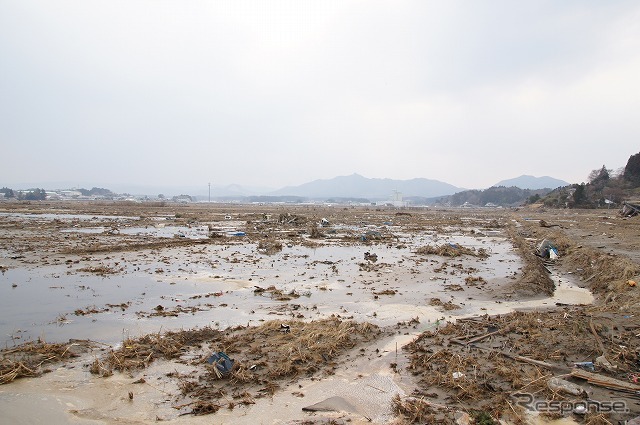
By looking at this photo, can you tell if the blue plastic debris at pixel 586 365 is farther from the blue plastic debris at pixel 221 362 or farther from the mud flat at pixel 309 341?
the blue plastic debris at pixel 221 362

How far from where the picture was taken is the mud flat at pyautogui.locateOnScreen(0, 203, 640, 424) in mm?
5164

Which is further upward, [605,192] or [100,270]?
[605,192]

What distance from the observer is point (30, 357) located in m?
6.35

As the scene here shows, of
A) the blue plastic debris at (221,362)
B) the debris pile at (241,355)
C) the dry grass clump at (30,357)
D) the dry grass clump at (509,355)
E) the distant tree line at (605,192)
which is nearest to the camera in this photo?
the dry grass clump at (509,355)

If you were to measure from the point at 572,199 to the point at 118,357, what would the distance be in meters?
86.1

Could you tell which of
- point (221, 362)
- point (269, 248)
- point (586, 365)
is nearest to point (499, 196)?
point (269, 248)

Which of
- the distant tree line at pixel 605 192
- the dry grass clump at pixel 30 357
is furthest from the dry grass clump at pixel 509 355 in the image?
the distant tree line at pixel 605 192

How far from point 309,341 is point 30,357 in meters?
5.13

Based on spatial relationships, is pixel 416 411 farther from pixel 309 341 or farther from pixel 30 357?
pixel 30 357

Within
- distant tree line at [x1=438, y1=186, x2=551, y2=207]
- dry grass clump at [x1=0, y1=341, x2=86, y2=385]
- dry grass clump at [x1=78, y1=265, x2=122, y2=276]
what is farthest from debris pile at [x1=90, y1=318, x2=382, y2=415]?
distant tree line at [x1=438, y1=186, x2=551, y2=207]

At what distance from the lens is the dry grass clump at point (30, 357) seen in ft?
18.9

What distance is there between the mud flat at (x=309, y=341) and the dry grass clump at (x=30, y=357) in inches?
1.1

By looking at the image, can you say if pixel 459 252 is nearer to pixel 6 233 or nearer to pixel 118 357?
pixel 118 357

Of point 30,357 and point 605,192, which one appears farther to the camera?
point 605,192
